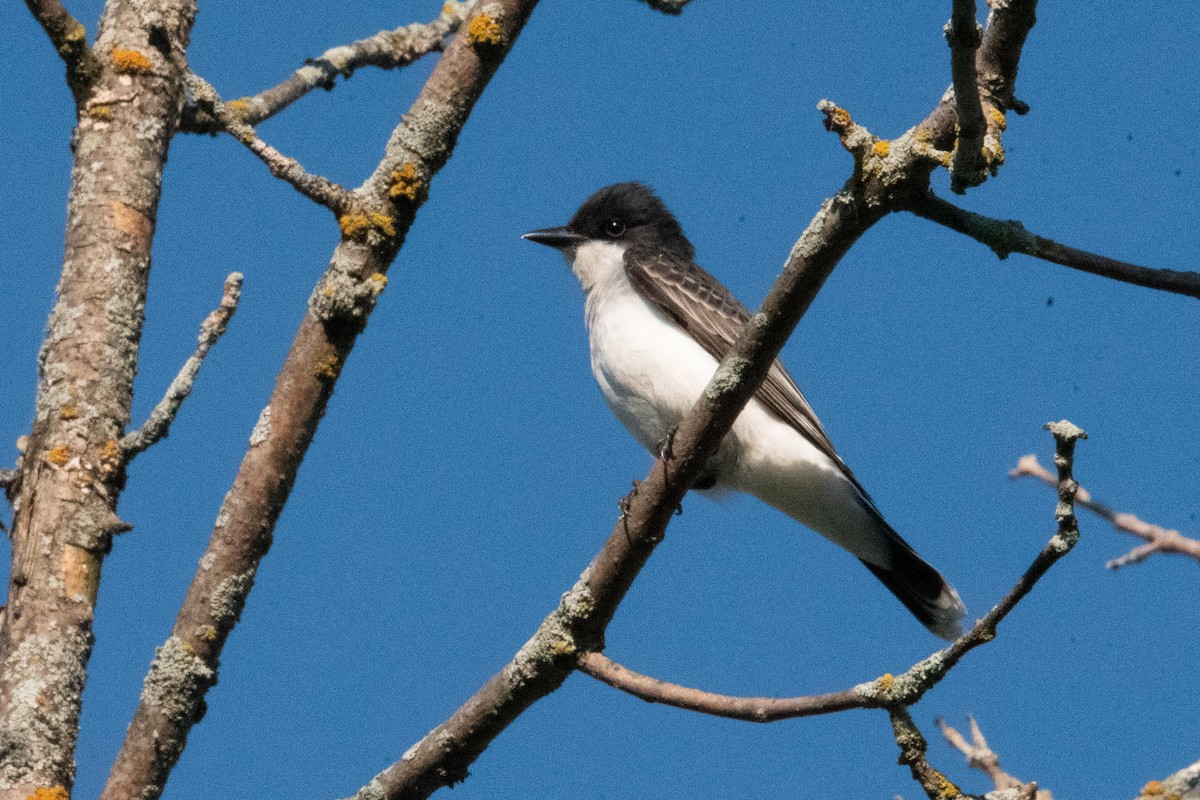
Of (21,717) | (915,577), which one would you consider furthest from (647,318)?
(21,717)

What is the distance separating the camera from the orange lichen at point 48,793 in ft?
12.4

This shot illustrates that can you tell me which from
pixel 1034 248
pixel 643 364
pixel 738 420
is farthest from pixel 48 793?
pixel 738 420

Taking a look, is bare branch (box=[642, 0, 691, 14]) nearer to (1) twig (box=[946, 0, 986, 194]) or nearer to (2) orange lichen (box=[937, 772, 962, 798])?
(1) twig (box=[946, 0, 986, 194])

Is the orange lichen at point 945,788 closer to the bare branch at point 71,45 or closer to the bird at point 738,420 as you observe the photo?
the bird at point 738,420

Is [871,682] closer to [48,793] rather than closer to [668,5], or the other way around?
[48,793]

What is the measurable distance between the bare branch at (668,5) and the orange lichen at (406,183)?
182 centimetres

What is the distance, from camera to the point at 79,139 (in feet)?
15.6

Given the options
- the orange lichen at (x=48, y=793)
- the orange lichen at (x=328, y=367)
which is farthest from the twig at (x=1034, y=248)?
the orange lichen at (x=48, y=793)

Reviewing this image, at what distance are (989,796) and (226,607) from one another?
224 centimetres

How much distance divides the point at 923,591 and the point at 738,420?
1204 mm

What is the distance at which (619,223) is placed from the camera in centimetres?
820

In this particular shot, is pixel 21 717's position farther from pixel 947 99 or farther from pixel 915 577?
pixel 915 577

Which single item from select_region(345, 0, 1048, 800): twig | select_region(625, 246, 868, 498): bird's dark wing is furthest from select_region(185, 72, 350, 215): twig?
select_region(625, 246, 868, 498): bird's dark wing

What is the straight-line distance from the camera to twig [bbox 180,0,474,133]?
5.50 m
